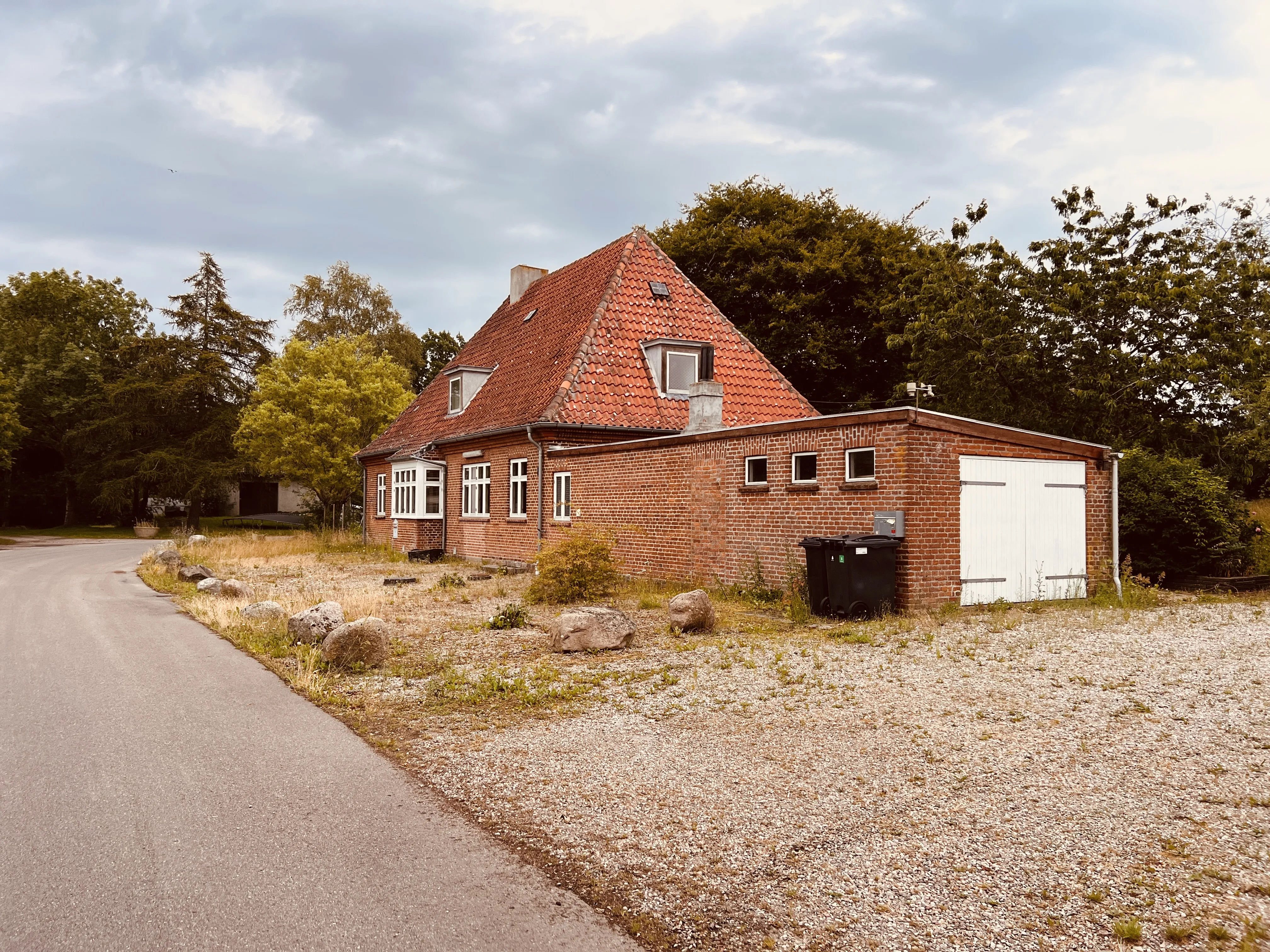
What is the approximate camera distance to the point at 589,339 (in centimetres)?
2228

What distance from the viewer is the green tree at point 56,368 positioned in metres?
50.3

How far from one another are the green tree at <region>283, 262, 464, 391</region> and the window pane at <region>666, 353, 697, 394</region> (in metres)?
32.3

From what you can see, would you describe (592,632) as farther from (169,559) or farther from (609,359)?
(169,559)

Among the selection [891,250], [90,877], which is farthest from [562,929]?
[891,250]

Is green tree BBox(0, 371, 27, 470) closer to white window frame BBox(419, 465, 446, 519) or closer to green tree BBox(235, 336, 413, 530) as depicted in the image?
green tree BBox(235, 336, 413, 530)

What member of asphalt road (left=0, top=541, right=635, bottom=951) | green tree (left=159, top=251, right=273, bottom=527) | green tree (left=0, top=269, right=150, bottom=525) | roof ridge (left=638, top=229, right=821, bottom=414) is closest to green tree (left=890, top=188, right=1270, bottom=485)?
roof ridge (left=638, top=229, right=821, bottom=414)

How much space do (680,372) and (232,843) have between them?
1900 cm

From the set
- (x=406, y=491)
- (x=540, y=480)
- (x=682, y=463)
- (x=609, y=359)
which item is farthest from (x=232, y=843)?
(x=406, y=491)

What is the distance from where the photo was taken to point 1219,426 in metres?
25.6

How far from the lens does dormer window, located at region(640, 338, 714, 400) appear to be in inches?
Answer: 886

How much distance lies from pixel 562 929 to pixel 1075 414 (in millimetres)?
26349

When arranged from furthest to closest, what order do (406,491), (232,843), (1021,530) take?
(406,491) → (1021,530) → (232,843)

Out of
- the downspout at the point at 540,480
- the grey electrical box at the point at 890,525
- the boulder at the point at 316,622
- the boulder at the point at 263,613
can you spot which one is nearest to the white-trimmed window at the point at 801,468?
the grey electrical box at the point at 890,525

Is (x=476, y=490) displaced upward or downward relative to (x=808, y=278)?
downward
